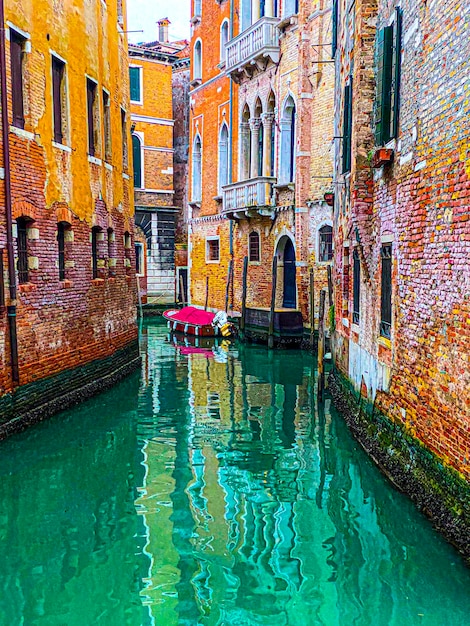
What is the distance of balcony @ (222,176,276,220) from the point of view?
17802 mm

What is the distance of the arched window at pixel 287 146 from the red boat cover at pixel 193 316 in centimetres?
421

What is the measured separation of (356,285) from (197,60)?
16518 mm

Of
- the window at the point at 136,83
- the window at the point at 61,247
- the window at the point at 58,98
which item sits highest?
the window at the point at 136,83

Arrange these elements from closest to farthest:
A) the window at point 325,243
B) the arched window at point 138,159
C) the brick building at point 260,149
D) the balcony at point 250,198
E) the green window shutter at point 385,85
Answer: the green window shutter at point 385,85 → the window at point 325,243 → the brick building at point 260,149 → the balcony at point 250,198 → the arched window at point 138,159

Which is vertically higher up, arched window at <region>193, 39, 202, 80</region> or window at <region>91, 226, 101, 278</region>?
arched window at <region>193, 39, 202, 80</region>

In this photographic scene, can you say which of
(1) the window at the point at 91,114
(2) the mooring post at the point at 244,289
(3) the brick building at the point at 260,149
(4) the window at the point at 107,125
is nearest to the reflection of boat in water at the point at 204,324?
(2) the mooring post at the point at 244,289

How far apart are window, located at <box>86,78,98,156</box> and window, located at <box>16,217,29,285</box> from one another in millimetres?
2691

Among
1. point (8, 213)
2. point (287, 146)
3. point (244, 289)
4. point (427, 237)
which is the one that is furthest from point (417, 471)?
point (287, 146)

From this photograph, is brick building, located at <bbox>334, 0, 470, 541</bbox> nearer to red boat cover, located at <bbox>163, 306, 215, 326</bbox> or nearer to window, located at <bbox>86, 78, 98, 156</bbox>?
window, located at <bbox>86, 78, 98, 156</bbox>

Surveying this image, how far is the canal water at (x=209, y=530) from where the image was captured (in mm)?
4352

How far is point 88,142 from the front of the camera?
1039cm

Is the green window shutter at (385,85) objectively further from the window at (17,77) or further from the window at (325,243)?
the window at (325,243)

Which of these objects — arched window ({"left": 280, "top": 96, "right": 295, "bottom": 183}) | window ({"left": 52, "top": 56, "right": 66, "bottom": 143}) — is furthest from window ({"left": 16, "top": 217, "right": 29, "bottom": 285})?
arched window ({"left": 280, "top": 96, "right": 295, "bottom": 183})

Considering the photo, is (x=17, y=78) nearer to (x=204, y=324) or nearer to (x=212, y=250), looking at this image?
(x=204, y=324)
